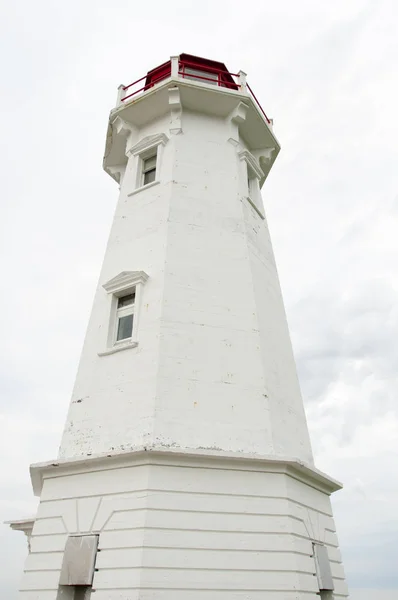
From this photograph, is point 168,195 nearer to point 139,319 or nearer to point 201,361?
point 139,319

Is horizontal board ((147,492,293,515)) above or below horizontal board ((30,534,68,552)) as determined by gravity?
above

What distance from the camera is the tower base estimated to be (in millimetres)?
6938

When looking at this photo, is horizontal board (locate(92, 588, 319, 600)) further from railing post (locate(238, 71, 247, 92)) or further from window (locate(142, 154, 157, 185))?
railing post (locate(238, 71, 247, 92))

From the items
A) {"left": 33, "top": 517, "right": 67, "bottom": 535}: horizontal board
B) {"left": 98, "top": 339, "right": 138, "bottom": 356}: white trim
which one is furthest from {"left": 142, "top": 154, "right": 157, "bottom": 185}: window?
{"left": 33, "top": 517, "right": 67, "bottom": 535}: horizontal board

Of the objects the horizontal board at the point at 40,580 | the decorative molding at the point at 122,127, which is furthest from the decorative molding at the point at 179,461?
the decorative molding at the point at 122,127

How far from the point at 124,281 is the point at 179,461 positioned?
4124 mm

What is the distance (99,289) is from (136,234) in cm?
157

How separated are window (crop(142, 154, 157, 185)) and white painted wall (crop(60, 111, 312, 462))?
49 cm

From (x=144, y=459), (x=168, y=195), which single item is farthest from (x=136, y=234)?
(x=144, y=459)

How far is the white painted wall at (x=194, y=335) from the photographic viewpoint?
330 inches

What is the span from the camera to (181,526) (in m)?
7.22

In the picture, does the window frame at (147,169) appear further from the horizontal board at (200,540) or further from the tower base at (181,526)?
the horizontal board at (200,540)

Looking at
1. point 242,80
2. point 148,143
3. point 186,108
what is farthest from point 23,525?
point 242,80

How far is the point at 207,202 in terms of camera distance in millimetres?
11617
